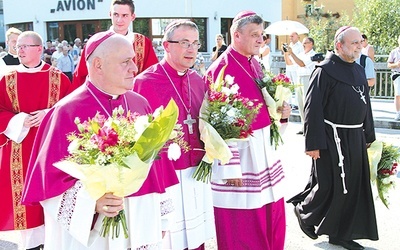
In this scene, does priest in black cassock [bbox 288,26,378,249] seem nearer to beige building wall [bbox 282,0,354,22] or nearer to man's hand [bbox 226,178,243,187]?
man's hand [bbox 226,178,243,187]

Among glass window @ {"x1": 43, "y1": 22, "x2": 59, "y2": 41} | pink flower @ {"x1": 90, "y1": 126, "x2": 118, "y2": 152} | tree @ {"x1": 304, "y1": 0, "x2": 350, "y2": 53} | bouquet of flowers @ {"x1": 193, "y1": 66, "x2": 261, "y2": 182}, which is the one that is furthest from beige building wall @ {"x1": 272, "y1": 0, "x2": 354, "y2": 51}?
pink flower @ {"x1": 90, "y1": 126, "x2": 118, "y2": 152}

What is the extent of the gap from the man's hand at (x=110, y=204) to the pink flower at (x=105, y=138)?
0.29m

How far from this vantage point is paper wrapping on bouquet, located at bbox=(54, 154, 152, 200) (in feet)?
8.65

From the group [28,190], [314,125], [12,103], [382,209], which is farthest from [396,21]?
[28,190]

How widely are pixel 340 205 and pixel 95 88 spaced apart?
311 centimetres

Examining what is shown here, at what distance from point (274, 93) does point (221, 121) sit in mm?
839

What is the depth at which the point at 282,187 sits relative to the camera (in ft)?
16.0

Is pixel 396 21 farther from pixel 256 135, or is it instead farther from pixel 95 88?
pixel 95 88

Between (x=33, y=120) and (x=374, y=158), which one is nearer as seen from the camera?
(x=33, y=120)

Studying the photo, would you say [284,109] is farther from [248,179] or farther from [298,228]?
[298,228]

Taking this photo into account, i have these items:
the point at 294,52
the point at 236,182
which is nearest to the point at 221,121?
the point at 236,182

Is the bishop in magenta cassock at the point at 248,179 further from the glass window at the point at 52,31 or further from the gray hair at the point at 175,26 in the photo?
the glass window at the point at 52,31

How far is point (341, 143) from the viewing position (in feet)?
17.6

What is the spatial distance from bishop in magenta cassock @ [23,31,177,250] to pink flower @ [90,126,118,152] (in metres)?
0.35
